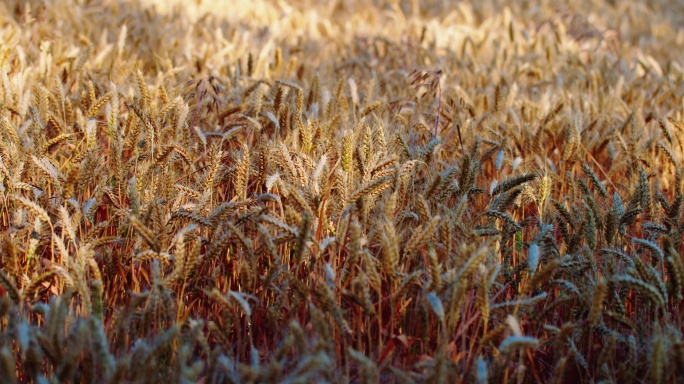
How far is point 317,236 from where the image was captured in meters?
1.77

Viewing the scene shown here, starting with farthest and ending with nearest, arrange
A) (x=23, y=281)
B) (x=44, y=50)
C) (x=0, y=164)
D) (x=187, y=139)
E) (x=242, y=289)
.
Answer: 1. (x=44, y=50)
2. (x=187, y=139)
3. (x=0, y=164)
4. (x=242, y=289)
5. (x=23, y=281)

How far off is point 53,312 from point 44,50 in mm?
1809

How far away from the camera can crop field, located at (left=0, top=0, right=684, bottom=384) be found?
1449 mm

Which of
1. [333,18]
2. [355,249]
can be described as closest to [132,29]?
[333,18]

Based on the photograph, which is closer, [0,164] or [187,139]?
[0,164]

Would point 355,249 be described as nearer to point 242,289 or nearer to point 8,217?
point 242,289

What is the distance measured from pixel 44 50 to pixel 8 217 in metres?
1.13

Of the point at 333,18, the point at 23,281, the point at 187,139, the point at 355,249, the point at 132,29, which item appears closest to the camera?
the point at 355,249

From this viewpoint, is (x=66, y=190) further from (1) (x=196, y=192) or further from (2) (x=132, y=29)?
(2) (x=132, y=29)

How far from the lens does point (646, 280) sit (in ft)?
5.12

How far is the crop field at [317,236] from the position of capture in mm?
1449

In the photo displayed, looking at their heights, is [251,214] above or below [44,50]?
below

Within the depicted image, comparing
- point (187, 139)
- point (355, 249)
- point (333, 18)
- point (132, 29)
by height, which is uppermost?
point (333, 18)

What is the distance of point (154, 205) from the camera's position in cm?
167
